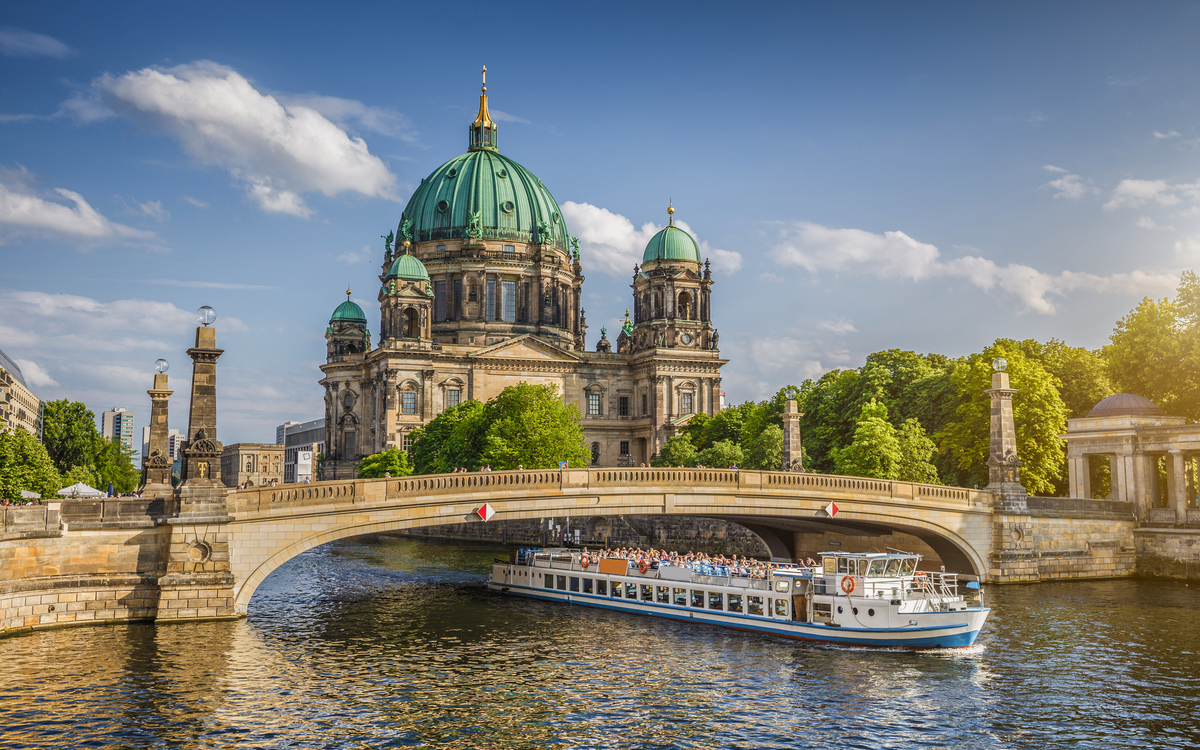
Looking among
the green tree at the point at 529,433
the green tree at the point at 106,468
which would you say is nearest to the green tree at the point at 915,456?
the green tree at the point at 529,433

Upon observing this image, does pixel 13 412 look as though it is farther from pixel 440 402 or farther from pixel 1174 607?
pixel 1174 607

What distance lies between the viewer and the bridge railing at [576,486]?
38.3 m

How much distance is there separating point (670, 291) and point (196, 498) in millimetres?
83725

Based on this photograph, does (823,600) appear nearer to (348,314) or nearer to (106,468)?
(106,468)

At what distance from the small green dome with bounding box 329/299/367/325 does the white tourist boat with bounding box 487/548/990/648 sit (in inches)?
3454

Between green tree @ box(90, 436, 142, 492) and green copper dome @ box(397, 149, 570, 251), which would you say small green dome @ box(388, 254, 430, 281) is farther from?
green tree @ box(90, 436, 142, 492)

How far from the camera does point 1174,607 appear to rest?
43500 mm

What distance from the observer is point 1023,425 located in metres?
61.7

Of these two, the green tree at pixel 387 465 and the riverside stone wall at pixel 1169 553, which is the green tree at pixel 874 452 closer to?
the riverside stone wall at pixel 1169 553

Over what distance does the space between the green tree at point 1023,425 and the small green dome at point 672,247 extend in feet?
175

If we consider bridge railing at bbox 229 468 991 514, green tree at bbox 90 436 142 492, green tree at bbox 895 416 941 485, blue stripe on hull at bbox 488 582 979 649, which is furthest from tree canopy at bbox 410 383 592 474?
blue stripe on hull at bbox 488 582 979 649

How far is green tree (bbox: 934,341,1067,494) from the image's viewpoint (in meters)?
61.6

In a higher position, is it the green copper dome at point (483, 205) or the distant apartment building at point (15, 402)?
the green copper dome at point (483, 205)

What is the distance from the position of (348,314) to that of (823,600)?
100311mm
